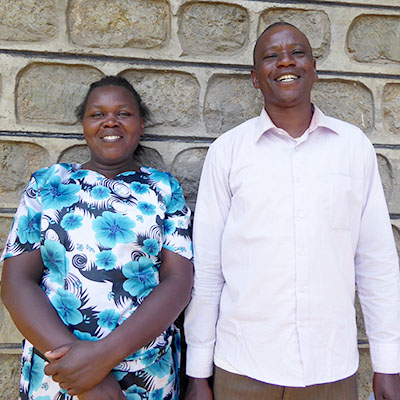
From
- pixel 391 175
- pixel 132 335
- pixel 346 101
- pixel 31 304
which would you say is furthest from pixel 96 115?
pixel 391 175

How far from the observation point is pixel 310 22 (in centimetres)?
212

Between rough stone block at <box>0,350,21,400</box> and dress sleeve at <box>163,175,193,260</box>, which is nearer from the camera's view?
dress sleeve at <box>163,175,193,260</box>

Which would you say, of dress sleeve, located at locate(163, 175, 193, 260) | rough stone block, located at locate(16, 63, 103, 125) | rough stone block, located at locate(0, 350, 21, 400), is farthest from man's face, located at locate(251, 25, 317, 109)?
rough stone block, located at locate(0, 350, 21, 400)

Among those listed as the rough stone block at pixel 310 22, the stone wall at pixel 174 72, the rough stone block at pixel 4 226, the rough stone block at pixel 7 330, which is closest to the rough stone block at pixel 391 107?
the stone wall at pixel 174 72

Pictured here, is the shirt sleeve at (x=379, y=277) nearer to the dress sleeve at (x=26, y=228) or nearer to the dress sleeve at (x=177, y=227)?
the dress sleeve at (x=177, y=227)

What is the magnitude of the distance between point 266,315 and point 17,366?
3.78 feet

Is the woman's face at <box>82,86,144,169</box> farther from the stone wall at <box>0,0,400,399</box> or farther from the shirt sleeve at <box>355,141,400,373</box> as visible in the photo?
the shirt sleeve at <box>355,141,400,373</box>

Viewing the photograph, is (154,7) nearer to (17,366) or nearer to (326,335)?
(326,335)

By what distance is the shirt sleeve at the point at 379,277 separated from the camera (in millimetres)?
1706

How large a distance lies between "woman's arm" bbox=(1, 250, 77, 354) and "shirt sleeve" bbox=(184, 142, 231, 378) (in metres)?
0.44

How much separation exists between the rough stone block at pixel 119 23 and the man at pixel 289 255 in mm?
537

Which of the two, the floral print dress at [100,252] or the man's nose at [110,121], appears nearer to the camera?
the floral print dress at [100,252]

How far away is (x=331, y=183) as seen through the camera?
1.65m

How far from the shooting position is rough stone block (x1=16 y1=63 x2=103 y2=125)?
2.02 metres
